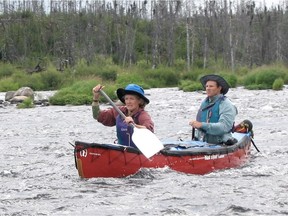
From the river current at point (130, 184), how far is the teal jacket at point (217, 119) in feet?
1.70

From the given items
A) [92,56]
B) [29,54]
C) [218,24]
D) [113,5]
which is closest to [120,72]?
[92,56]

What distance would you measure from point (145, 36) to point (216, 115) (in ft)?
117

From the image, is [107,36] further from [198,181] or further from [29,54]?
[198,181]

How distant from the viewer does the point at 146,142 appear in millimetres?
6699

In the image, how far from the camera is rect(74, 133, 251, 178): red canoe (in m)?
6.78

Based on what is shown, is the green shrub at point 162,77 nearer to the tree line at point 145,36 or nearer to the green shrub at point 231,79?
the green shrub at point 231,79

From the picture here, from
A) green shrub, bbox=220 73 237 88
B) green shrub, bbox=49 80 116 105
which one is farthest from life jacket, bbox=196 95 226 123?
green shrub, bbox=220 73 237 88

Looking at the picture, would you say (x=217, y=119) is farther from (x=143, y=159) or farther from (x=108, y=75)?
(x=108, y=75)

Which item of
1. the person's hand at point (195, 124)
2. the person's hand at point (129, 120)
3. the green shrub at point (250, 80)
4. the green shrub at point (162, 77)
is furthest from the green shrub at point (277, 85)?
the person's hand at point (129, 120)

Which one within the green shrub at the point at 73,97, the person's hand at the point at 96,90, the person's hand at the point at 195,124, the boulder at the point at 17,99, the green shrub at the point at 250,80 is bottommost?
the boulder at the point at 17,99

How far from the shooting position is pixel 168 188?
6.59m

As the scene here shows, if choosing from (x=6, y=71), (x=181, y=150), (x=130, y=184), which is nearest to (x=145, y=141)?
(x=130, y=184)

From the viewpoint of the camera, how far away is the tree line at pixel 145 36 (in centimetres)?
3881

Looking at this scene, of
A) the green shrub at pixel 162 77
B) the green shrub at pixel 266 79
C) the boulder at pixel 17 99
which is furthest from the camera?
the green shrub at pixel 162 77
